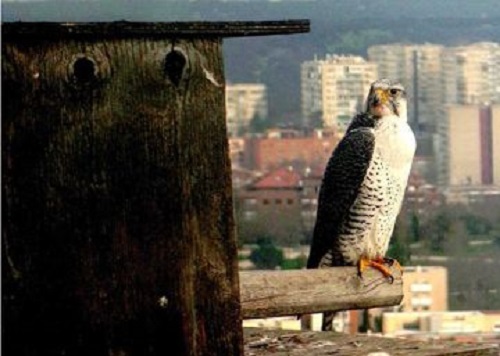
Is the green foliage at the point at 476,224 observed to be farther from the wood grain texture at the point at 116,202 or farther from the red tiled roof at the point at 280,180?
the wood grain texture at the point at 116,202

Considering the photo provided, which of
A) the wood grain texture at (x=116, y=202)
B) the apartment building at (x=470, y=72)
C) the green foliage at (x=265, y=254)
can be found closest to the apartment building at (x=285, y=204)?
the green foliage at (x=265, y=254)

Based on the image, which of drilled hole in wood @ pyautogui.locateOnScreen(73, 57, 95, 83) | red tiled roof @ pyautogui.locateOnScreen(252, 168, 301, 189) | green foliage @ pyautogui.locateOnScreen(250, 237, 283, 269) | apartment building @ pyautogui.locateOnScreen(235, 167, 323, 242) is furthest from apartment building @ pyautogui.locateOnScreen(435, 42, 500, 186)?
drilled hole in wood @ pyautogui.locateOnScreen(73, 57, 95, 83)

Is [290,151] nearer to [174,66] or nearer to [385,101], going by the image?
[385,101]

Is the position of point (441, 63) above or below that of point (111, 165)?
above

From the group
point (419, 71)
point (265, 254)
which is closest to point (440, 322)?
point (265, 254)

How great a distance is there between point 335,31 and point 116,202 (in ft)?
107

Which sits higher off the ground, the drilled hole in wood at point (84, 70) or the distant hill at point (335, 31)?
the distant hill at point (335, 31)

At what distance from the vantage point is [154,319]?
11.3 feet

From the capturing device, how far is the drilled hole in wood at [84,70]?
338cm

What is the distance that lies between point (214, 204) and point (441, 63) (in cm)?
4665

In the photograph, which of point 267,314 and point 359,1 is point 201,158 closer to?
point 267,314

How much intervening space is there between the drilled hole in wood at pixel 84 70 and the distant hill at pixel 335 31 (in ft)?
52.6

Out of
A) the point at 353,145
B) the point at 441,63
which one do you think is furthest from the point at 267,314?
the point at 441,63

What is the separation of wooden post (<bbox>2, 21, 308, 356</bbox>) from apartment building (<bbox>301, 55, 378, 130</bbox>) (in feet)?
74.9
